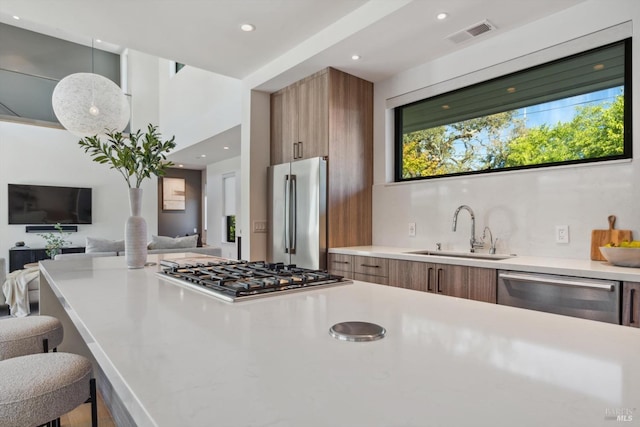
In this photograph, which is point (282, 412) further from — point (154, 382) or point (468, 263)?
point (468, 263)

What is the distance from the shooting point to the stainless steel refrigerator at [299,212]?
3.36m

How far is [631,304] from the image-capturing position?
5.70ft

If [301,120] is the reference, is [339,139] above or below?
below

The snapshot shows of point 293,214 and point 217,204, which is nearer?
point 293,214

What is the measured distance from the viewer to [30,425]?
100 centimetres

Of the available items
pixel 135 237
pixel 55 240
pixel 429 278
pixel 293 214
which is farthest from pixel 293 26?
pixel 55 240

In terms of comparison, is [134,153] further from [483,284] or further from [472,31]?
[472,31]

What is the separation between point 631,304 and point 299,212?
2.50 metres

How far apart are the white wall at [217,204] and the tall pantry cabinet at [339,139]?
440 cm

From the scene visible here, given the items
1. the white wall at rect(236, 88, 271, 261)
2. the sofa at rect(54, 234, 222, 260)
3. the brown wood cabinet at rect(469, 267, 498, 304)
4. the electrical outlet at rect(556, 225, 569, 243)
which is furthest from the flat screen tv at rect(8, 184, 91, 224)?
the electrical outlet at rect(556, 225, 569, 243)

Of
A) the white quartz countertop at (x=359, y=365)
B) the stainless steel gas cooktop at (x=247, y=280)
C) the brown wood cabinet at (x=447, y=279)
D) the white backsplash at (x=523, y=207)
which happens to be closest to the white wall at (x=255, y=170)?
the white backsplash at (x=523, y=207)

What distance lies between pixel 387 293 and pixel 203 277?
28.0 inches

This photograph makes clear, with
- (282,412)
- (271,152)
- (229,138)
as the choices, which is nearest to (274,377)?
(282,412)

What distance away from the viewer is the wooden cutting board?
217cm
